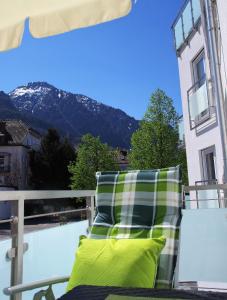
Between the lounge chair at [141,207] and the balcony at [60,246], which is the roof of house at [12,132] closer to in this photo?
the balcony at [60,246]

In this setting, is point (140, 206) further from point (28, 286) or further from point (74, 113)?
point (74, 113)

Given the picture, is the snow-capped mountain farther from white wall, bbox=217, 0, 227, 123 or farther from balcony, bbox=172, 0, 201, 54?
white wall, bbox=217, 0, 227, 123

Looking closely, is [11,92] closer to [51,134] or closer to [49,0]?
[51,134]

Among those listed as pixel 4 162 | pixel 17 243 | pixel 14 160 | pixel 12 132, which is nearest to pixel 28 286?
pixel 17 243

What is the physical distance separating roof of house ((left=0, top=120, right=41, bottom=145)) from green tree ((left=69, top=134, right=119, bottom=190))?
10.6 meters

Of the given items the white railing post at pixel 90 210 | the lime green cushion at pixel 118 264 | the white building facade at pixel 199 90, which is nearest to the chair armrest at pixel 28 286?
the lime green cushion at pixel 118 264

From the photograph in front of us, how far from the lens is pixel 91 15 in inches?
94.7

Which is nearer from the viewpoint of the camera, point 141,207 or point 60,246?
point 141,207

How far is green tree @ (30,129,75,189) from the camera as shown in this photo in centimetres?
3250

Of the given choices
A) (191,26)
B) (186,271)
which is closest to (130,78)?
(191,26)

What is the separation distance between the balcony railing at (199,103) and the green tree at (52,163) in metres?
24.8

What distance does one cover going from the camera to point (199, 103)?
7.73m

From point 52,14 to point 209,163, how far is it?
22.2 feet

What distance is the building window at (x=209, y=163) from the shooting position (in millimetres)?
8109
